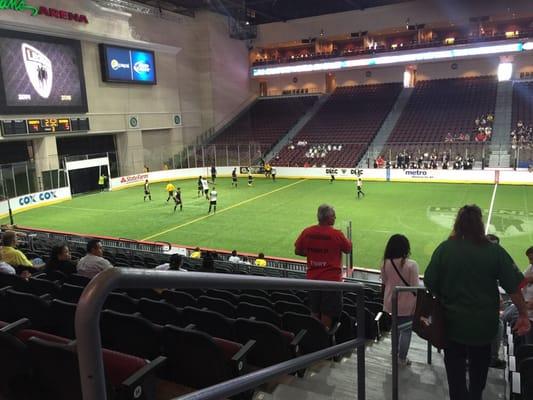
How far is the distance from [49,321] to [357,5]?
46.4 metres

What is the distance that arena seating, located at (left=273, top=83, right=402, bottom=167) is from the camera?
130ft

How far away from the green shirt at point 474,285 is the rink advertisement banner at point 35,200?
1102 inches

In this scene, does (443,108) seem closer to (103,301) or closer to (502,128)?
(502,128)

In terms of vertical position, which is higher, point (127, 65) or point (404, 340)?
point (127, 65)

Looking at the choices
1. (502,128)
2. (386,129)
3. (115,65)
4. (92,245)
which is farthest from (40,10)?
(502,128)

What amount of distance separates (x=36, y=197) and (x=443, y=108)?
117 ft

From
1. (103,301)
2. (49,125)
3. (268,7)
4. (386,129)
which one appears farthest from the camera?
(268,7)

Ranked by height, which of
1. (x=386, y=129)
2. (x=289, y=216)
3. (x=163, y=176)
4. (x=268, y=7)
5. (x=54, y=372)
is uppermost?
(x=268, y=7)

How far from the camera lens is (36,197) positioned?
1152 inches

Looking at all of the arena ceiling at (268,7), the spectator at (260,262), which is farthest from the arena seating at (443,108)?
the spectator at (260,262)

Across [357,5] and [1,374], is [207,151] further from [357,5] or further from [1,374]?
[1,374]

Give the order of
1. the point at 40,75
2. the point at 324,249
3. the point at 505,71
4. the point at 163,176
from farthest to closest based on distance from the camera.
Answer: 1. the point at 505,71
2. the point at 163,176
3. the point at 40,75
4. the point at 324,249

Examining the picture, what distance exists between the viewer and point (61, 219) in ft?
82.6

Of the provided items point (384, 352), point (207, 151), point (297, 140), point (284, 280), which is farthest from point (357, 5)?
point (284, 280)
